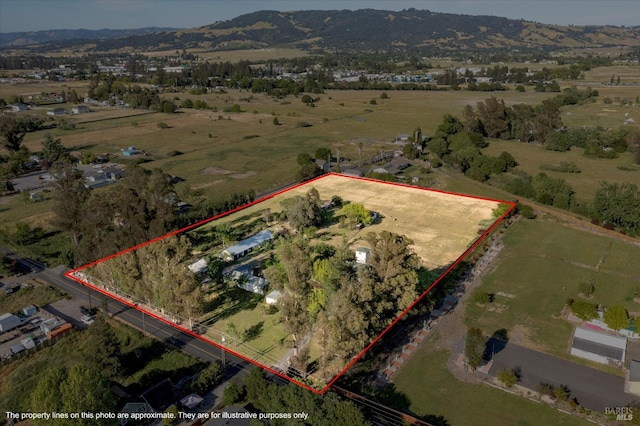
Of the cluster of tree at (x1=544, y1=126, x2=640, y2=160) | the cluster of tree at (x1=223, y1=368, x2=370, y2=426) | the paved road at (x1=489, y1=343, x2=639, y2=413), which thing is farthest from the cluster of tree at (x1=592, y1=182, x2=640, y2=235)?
the cluster of tree at (x1=223, y1=368, x2=370, y2=426)

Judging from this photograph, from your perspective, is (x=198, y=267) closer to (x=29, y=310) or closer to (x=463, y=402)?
(x=29, y=310)

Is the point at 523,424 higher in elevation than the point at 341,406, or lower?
lower

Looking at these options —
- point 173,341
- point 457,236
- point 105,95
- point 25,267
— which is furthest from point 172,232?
point 105,95

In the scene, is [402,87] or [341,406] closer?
[341,406]

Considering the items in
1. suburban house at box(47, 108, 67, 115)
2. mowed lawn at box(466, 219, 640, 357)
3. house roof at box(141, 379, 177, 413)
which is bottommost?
house roof at box(141, 379, 177, 413)

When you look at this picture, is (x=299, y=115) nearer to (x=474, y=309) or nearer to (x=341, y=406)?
(x=474, y=309)

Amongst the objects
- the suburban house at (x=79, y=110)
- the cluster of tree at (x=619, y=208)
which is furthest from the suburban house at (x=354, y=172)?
the suburban house at (x=79, y=110)

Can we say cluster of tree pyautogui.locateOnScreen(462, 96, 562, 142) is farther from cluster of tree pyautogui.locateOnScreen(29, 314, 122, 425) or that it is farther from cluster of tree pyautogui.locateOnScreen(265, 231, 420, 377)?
cluster of tree pyautogui.locateOnScreen(29, 314, 122, 425)
